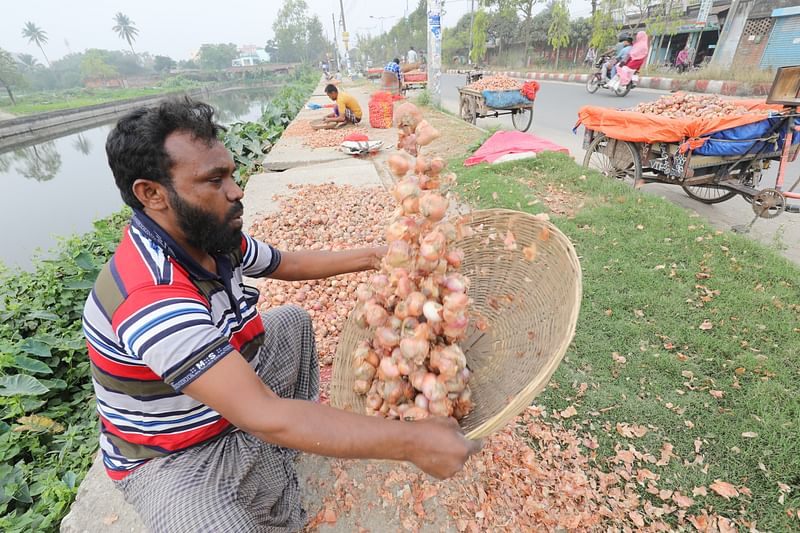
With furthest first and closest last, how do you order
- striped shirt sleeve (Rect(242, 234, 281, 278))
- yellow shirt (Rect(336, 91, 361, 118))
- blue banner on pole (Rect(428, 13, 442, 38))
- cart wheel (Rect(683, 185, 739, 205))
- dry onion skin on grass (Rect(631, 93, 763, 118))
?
blue banner on pole (Rect(428, 13, 442, 38)) → yellow shirt (Rect(336, 91, 361, 118)) → cart wheel (Rect(683, 185, 739, 205)) → dry onion skin on grass (Rect(631, 93, 763, 118)) → striped shirt sleeve (Rect(242, 234, 281, 278))

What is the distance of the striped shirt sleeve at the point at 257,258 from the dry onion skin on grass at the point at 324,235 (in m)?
0.97

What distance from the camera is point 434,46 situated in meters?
10.6

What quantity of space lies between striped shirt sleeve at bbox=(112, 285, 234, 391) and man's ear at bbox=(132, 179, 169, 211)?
301 millimetres

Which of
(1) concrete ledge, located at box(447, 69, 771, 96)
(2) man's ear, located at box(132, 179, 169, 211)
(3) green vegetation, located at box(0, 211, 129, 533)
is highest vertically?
(2) man's ear, located at box(132, 179, 169, 211)

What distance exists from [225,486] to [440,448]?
0.82 metres

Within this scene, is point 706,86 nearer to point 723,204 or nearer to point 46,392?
point 723,204

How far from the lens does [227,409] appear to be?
3.58ft

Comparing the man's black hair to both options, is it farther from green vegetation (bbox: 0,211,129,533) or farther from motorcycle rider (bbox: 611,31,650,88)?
motorcycle rider (bbox: 611,31,650,88)

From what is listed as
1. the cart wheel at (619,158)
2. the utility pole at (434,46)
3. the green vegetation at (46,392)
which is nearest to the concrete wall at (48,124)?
the utility pole at (434,46)

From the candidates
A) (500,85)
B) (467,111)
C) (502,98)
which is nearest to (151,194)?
(502,98)

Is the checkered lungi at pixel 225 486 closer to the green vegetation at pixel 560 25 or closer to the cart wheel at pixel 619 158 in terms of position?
the cart wheel at pixel 619 158

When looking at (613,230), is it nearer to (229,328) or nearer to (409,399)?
(409,399)

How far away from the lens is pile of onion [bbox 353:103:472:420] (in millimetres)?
1312

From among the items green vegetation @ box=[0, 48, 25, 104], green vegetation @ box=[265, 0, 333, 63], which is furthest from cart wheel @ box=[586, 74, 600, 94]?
green vegetation @ box=[265, 0, 333, 63]
